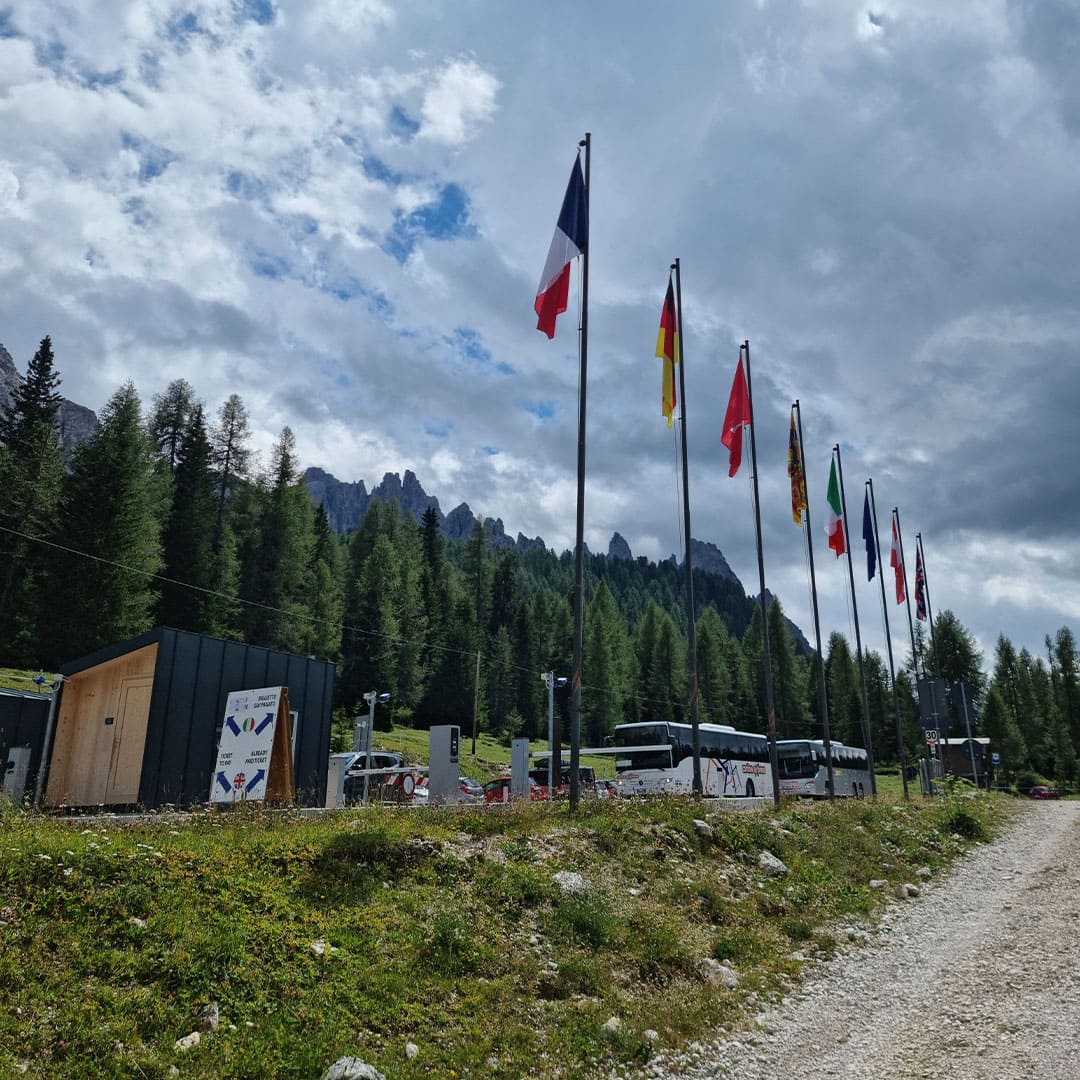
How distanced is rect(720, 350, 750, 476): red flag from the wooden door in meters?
16.8

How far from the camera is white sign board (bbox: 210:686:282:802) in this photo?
15.1 meters

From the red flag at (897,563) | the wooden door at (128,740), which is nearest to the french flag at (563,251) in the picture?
the wooden door at (128,740)

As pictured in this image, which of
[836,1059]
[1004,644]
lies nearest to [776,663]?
[1004,644]

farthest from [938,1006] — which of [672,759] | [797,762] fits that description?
[797,762]

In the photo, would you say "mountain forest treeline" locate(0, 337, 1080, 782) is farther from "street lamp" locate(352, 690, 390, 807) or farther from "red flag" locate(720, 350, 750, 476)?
"red flag" locate(720, 350, 750, 476)

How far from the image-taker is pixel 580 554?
54.4 ft

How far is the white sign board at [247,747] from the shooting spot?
15.1 meters

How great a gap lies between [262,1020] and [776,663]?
4022 inches

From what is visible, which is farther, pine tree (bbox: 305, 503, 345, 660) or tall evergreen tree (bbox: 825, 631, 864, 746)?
tall evergreen tree (bbox: 825, 631, 864, 746)

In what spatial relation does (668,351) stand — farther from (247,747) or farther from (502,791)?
(502,791)

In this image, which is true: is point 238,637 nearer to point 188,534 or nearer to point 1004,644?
point 188,534

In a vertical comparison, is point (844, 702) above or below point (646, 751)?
above

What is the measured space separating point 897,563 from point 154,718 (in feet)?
115

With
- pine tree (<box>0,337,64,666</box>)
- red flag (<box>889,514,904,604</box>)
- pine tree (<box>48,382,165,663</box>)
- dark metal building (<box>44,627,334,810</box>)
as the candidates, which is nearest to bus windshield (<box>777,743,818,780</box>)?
red flag (<box>889,514,904,604</box>)
